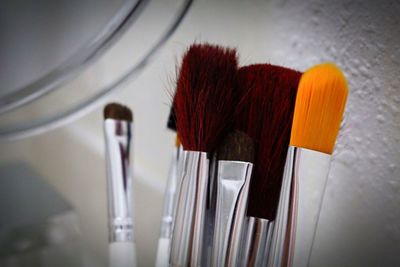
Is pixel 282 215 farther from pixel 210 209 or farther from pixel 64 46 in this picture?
pixel 64 46

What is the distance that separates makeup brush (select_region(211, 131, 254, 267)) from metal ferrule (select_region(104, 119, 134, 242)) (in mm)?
138

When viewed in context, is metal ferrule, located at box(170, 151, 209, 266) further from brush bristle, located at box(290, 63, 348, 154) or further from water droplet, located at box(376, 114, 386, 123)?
water droplet, located at box(376, 114, 386, 123)

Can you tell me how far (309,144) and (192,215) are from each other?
134 millimetres

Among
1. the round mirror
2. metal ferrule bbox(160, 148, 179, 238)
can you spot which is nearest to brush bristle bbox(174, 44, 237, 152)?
metal ferrule bbox(160, 148, 179, 238)

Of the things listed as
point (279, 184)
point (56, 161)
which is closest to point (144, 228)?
point (56, 161)

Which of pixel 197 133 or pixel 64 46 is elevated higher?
pixel 64 46

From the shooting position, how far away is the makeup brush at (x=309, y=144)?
1.28 feet

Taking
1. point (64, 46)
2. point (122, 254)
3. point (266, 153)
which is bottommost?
point (122, 254)

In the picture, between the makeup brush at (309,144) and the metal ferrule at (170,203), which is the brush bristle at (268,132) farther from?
the metal ferrule at (170,203)

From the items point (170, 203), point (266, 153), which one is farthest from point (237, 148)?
point (170, 203)

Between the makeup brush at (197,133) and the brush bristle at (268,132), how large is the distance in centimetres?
3

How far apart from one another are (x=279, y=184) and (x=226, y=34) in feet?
0.96

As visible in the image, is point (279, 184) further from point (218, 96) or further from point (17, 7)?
point (17, 7)

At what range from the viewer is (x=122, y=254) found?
0.49m
